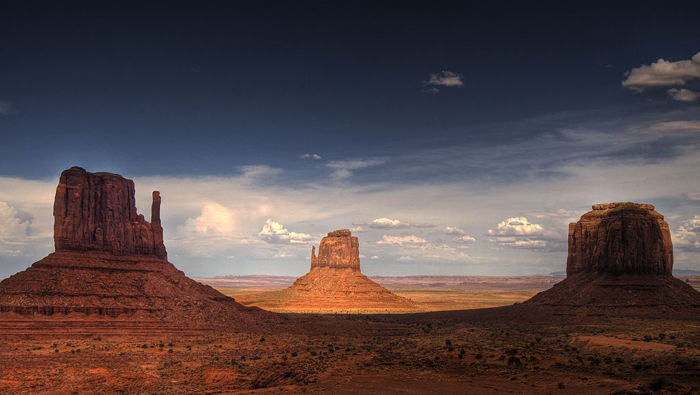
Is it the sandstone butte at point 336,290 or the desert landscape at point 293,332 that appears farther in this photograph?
the sandstone butte at point 336,290

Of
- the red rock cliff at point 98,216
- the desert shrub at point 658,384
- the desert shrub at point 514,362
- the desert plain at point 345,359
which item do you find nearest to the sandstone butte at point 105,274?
the red rock cliff at point 98,216

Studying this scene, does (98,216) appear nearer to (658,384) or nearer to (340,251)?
(658,384)

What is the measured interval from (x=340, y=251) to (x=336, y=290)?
1366 cm

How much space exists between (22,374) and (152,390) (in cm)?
Answer: 984

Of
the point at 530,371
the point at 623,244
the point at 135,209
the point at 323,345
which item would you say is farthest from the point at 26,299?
the point at 623,244

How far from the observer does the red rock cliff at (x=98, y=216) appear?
2491 inches

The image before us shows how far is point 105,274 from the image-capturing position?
6284 centimetres

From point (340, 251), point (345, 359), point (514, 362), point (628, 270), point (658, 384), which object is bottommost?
point (345, 359)

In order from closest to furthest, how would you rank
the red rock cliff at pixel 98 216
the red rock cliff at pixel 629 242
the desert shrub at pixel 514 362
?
1. the desert shrub at pixel 514 362
2. the red rock cliff at pixel 98 216
3. the red rock cliff at pixel 629 242

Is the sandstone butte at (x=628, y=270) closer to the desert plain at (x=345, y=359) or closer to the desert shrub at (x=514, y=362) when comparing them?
the desert plain at (x=345, y=359)

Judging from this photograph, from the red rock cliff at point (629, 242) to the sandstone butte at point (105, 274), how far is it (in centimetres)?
Result: 4788

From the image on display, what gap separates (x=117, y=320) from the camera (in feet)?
193

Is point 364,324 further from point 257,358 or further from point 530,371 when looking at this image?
point 530,371

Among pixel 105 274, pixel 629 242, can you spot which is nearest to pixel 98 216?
pixel 105 274
